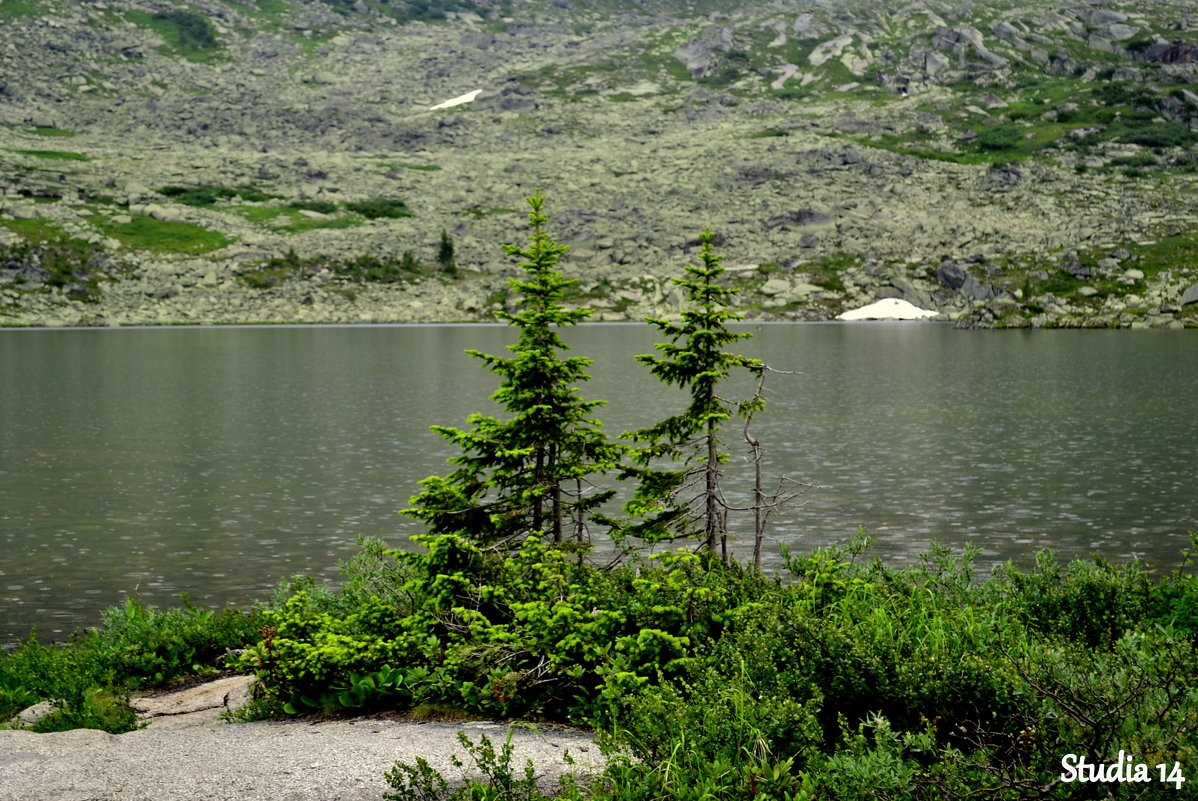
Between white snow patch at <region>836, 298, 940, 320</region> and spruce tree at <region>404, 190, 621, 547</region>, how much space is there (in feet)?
553

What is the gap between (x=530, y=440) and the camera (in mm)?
16422

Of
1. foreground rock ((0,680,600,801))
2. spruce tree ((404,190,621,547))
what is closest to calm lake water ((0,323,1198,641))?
spruce tree ((404,190,621,547))

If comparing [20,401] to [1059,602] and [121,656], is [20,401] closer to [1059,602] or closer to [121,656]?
[121,656]

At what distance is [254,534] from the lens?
106 feet

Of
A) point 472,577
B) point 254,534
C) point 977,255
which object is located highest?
point 977,255

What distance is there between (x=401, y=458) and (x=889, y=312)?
485ft

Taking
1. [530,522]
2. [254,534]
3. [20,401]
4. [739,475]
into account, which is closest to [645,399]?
[739,475]

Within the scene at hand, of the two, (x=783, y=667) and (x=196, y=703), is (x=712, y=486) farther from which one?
(x=196, y=703)

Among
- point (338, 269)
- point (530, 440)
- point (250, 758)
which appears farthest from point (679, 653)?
point (338, 269)

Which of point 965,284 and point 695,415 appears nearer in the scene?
point 695,415

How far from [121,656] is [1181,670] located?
51.7 feet

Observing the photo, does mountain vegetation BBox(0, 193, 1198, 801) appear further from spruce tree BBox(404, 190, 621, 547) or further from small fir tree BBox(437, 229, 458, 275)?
small fir tree BBox(437, 229, 458, 275)

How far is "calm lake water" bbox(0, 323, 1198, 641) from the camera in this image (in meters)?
29.7

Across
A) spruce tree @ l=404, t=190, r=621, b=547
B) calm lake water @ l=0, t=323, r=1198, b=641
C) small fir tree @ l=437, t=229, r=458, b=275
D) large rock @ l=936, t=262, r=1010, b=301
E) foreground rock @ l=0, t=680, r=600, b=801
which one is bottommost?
calm lake water @ l=0, t=323, r=1198, b=641
